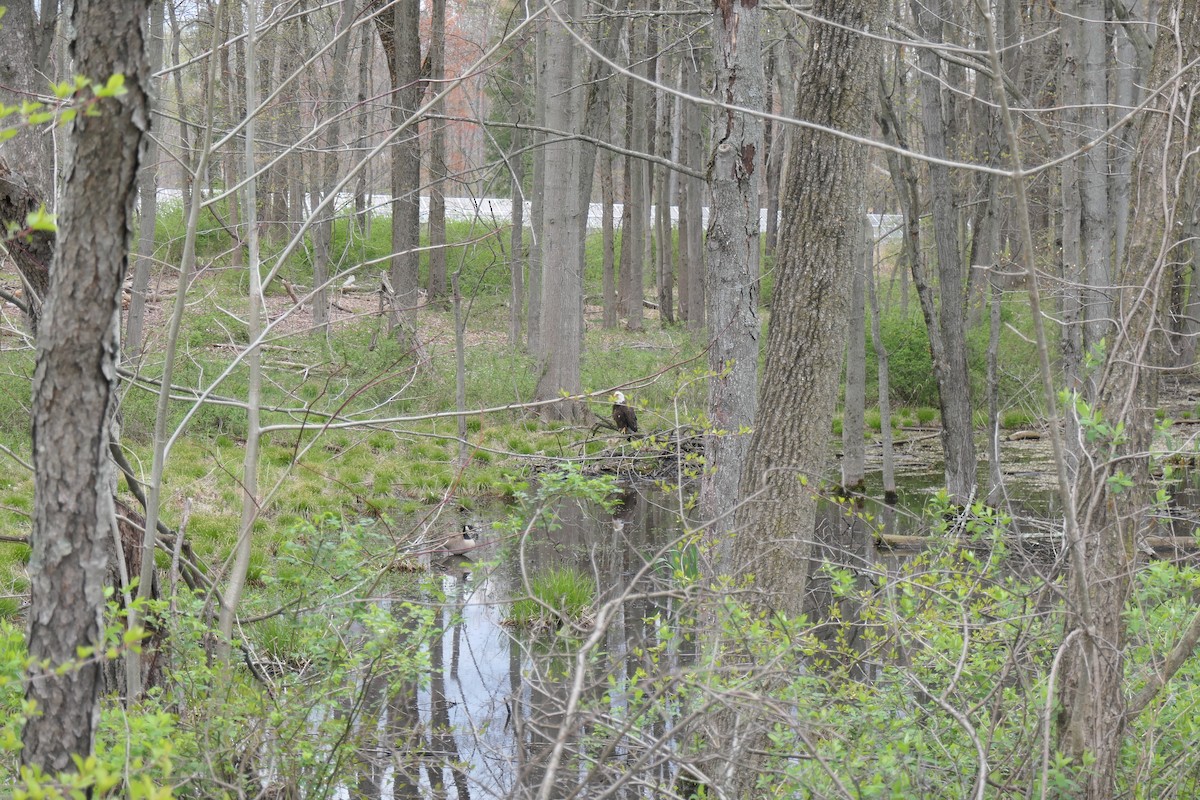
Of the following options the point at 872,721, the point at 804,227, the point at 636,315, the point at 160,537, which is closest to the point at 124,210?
the point at 160,537

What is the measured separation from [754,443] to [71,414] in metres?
4.13

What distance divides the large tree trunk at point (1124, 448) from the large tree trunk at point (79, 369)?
2.36m

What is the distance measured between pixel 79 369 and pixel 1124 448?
3.00m

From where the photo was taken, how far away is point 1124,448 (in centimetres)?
328

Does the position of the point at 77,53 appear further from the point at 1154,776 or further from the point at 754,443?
the point at 754,443

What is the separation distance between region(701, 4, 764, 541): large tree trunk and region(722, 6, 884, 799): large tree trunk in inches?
6.4

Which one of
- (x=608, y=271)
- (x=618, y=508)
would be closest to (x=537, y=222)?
(x=608, y=271)

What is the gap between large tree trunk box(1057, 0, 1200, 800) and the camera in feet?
9.79

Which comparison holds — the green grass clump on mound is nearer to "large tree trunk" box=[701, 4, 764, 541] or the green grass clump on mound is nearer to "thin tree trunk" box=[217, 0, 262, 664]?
"large tree trunk" box=[701, 4, 764, 541]

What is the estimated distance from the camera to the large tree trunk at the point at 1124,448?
2.98 m

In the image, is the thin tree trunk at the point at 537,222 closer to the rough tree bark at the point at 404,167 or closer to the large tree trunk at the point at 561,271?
the large tree trunk at the point at 561,271

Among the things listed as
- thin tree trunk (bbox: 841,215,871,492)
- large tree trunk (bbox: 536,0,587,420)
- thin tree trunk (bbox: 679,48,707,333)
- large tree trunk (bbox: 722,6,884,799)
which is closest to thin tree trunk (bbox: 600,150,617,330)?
thin tree trunk (bbox: 679,48,707,333)

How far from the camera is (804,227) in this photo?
5312 millimetres

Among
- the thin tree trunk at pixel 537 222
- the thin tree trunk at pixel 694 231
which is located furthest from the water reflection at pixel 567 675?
the thin tree trunk at pixel 694 231
